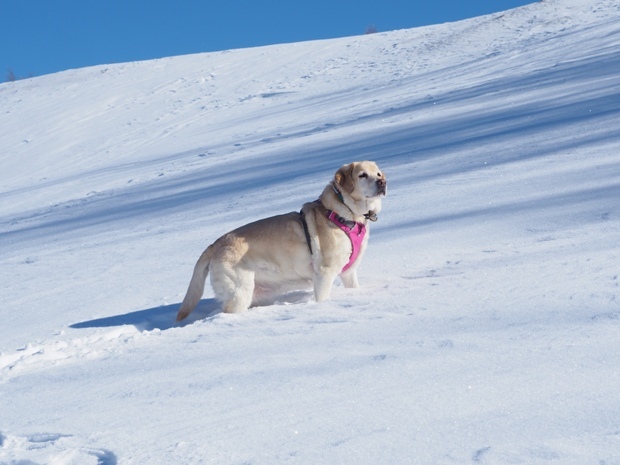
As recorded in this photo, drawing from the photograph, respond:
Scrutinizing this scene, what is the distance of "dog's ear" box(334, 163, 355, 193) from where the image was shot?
5.50 metres

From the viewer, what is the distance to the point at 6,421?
3.51 m

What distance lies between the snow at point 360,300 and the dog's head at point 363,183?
67 centimetres

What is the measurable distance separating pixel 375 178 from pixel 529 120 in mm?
6982

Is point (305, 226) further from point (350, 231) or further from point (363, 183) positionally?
point (363, 183)

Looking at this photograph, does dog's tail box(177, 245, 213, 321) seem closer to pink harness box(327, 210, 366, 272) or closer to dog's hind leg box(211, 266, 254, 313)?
dog's hind leg box(211, 266, 254, 313)

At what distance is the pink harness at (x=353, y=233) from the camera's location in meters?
5.41

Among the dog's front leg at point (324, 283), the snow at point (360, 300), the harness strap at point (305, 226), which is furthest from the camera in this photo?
the harness strap at point (305, 226)

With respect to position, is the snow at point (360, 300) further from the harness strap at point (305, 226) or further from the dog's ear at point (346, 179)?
the dog's ear at point (346, 179)

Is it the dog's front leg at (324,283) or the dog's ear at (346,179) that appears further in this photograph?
the dog's ear at (346,179)

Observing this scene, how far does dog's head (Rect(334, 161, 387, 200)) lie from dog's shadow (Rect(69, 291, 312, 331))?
898 millimetres

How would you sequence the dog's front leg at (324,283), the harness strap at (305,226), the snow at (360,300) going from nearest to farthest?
the snow at (360,300) → the dog's front leg at (324,283) → the harness strap at (305,226)

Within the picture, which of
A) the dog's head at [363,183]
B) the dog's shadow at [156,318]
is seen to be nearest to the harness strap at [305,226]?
the dog's head at [363,183]

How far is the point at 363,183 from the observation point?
5.46 metres

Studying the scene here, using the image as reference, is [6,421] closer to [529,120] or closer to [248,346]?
[248,346]
